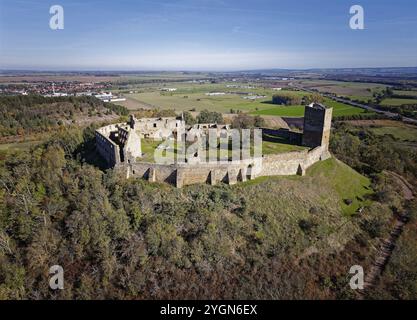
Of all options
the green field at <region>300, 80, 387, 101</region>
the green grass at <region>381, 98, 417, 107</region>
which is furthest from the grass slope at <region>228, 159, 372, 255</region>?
the green field at <region>300, 80, 387, 101</region>

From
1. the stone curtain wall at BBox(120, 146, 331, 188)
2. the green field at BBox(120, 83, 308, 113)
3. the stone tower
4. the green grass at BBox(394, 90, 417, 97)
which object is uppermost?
the green grass at BBox(394, 90, 417, 97)

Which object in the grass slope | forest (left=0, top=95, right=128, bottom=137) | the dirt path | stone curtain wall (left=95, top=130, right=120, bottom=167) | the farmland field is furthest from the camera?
the farmland field

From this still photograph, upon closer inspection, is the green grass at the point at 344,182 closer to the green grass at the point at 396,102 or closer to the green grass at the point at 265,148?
the green grass at the point at 265,148

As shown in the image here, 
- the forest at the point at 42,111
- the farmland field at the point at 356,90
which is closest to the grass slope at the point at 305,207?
the forest at the point at 42,111

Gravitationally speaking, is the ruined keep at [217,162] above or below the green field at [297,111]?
below

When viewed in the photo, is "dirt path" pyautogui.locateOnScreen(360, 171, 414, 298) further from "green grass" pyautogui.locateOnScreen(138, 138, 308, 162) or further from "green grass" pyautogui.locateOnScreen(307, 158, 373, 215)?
"green grass" pyautogui.locateOnScreen(138, 138, 308, 162)

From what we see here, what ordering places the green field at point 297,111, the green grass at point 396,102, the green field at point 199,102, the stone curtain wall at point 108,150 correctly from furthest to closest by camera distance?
the green field at point 199,102 → the green grass at point 396,102 → the green field at point 297,111 → the stone curtain wall at point 108,150
